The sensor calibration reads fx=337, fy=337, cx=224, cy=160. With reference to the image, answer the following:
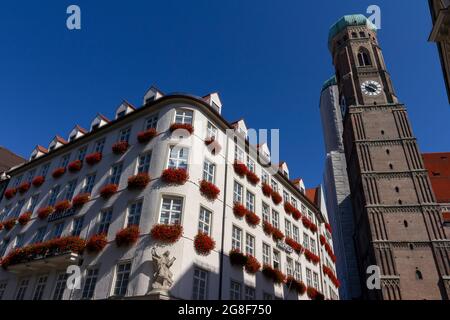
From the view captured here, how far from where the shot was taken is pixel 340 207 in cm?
8450

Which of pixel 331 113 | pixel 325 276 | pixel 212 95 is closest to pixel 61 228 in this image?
pixel 212 95

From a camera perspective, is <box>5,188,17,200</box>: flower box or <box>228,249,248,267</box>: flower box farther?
<box>5,188,17,200</box>: flower box

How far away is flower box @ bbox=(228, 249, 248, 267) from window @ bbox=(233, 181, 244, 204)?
3782mm

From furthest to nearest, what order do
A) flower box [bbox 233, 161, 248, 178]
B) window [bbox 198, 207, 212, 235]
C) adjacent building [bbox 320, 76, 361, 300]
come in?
adjacent building [bbox 320, 76, 361, 300]
flower box [bbox 233, 161, 248, 178]
window [bbox 198, 207, 212, 235]

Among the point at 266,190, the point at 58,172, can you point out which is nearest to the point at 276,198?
the point at 266,190

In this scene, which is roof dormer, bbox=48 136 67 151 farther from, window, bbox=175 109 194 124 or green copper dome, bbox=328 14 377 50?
green copper dome, bbox=328 14 377 50

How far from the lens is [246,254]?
2231 cm

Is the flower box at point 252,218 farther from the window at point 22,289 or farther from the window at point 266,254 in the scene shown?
the window at point 22,289

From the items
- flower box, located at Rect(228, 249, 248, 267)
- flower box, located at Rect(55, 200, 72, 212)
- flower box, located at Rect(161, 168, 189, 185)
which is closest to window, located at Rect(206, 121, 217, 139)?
flower box, located at Rect(161, 168, 189, 185)

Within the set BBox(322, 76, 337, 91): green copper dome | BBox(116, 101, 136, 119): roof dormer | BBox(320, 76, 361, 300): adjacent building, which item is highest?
BBox(322, 76, 337, 91): green copper dome

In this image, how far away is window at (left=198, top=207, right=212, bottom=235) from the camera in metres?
19.9

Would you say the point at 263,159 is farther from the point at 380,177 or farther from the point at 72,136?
the point at 380,177

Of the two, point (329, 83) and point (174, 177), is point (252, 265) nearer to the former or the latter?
point (174, 177)
